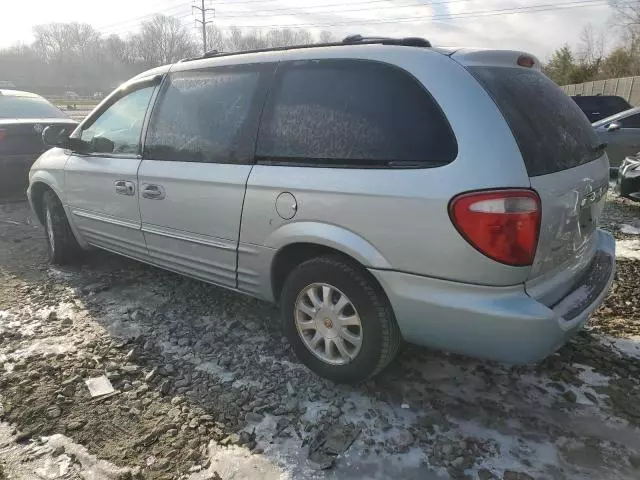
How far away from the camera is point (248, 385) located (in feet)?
9.33

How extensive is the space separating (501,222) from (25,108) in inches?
308

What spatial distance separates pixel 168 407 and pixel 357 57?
2067 mm

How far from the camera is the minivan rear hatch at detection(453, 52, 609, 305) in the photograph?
222 cm

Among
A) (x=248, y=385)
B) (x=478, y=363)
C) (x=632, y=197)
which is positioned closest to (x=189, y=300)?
(x=248, y=385)

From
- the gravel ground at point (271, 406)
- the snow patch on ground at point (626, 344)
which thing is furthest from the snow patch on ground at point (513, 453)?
the snow patch on ground at point (626, 344)

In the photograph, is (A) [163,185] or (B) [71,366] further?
(A) [163,185]

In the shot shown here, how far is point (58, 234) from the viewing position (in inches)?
181

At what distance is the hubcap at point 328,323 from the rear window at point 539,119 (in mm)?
1119

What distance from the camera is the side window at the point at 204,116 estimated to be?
2992mm

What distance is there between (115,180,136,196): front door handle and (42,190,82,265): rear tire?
3.95 ft

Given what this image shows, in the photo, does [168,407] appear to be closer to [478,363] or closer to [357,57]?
[478,363]

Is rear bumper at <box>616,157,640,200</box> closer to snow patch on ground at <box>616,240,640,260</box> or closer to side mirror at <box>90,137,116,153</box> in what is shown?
snow patch on ground at <box>616,240,640,260</box>

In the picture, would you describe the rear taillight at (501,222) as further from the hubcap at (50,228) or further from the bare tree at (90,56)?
the bare tree at (90,56)

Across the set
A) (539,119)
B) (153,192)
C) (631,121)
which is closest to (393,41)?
(539,119)
